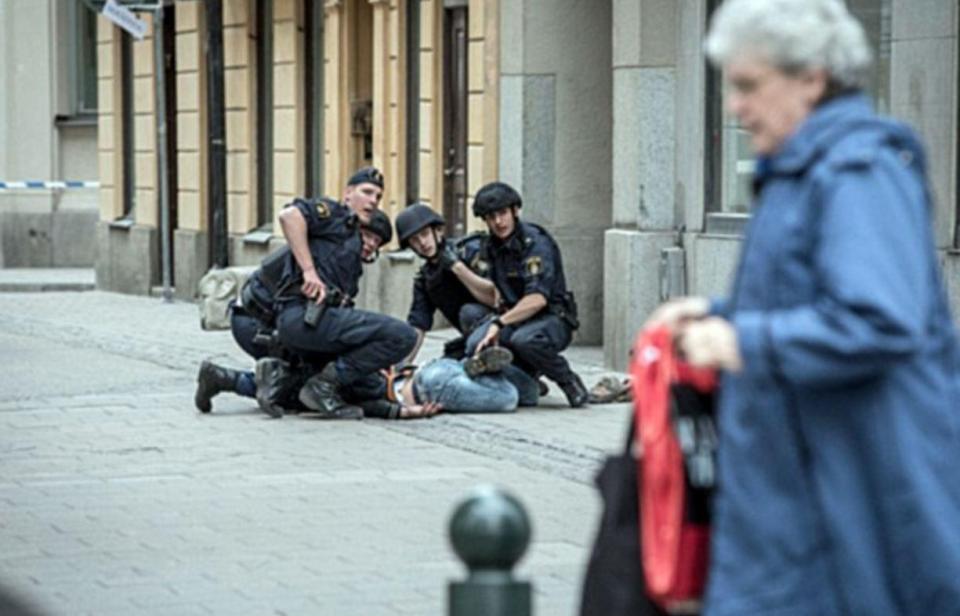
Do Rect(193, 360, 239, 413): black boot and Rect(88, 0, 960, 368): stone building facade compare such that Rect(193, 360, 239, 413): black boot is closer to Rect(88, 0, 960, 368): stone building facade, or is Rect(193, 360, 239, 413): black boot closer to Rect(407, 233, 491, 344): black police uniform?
Rect(407, 233, 491, 344): black police uniform

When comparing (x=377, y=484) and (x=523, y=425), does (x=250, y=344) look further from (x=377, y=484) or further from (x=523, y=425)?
(x=377, y=484)

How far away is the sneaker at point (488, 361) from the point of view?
14.1 m

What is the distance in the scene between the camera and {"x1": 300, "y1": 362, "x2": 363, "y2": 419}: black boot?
1413cm

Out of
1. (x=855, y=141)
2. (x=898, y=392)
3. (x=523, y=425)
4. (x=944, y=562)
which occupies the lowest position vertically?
(x=523, y=425)

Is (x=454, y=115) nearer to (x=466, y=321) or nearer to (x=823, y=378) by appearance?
(x=466, y=321)

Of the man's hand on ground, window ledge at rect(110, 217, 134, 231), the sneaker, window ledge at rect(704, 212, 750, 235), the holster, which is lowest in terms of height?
the man's hand on ground

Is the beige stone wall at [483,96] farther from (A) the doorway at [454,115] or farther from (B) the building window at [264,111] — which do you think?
(B) the building window at [264,111]

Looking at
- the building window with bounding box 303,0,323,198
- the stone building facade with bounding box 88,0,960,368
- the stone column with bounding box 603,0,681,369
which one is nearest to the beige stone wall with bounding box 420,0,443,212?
the stone building facade with bounding box 88,0,960,368

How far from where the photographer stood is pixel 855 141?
4.18 m

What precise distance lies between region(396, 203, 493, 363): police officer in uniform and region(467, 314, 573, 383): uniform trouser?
0.25 meters

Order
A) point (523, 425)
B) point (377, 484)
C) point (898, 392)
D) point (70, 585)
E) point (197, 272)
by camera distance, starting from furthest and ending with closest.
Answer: point (197, 272) < point (523, 425) < point (377, 484) < point (70, 585) < point (898, 392)

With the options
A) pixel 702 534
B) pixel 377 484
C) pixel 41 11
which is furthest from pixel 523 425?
pixel 41 11

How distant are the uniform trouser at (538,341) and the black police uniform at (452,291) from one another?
0.83ft

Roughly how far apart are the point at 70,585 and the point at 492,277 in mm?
6069
